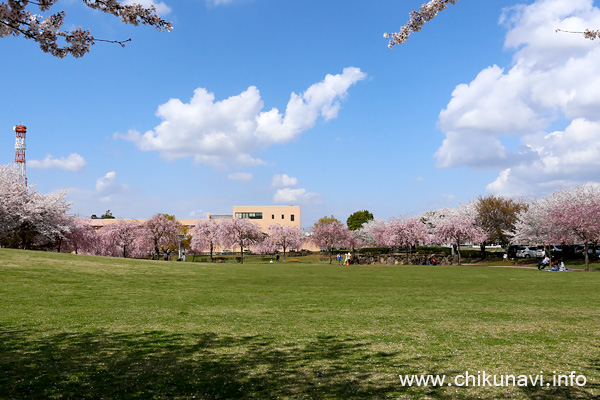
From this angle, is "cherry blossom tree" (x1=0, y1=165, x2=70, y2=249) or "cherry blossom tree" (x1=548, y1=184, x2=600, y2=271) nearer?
"cherry blossom tree" (x1=548, y1=184, x2=600, y2=271)

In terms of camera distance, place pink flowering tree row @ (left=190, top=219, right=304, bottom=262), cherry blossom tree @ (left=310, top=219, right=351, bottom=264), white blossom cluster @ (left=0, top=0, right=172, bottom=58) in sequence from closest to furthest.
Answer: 1. white blossom cluster @ (left=0, top=0, right=172, bottom=58)
2. cherry blossom tree @ (left=310, top=219, right=351, bottom=264)
3. pink flowering tree row @ (left=190, top=219, right=304, bottom=262)

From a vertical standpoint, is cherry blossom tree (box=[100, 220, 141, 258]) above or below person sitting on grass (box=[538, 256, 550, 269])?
above

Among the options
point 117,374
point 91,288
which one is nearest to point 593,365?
point 117,374

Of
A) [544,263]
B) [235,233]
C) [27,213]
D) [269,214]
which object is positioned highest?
[269,214]

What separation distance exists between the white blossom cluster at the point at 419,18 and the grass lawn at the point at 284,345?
5.43 meters

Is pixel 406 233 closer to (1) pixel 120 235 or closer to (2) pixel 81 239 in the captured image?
(1) pixel 120 235

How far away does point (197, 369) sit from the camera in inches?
286

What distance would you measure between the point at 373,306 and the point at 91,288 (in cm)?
1375

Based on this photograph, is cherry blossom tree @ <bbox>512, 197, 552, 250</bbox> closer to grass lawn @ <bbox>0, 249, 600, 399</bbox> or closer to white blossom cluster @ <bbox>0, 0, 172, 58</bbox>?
grass lawn @ <bbox>0, 249, 600, 399</bbox>

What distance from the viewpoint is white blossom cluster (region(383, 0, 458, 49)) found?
6.30 m

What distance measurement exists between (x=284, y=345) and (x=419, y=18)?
21.8 feet

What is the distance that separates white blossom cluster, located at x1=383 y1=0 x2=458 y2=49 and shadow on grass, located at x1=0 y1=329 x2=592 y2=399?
17.7 ft

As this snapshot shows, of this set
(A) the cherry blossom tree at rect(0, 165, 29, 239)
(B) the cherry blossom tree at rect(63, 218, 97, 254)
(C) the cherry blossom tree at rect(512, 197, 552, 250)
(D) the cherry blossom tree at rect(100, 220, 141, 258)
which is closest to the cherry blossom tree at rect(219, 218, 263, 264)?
(D) the cherry blossom tree at rect(100, 220, 141, 258)

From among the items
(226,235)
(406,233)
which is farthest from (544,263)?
(226,235)
